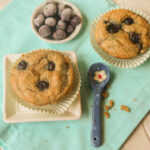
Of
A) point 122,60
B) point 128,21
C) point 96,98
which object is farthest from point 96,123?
point 128,21

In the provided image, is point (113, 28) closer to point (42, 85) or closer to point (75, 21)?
point (75, 21)

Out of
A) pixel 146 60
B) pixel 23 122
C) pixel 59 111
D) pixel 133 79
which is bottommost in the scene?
pixel 23 122

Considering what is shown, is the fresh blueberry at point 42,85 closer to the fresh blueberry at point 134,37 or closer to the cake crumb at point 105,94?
the cake crumb at point 105,94

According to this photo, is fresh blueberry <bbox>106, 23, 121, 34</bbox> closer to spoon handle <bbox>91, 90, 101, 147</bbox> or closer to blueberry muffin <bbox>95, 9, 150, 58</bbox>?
blueberry muffin <bbox>95, 9, 150, 58</bbox>

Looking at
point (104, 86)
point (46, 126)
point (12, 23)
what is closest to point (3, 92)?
point (46, 126)

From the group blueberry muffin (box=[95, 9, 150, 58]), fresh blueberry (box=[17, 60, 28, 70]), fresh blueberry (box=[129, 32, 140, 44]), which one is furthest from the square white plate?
fresh blueberry (box=[129, 32, 140, 44])

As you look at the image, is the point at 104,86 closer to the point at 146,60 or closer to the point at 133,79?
the point at 133,79
